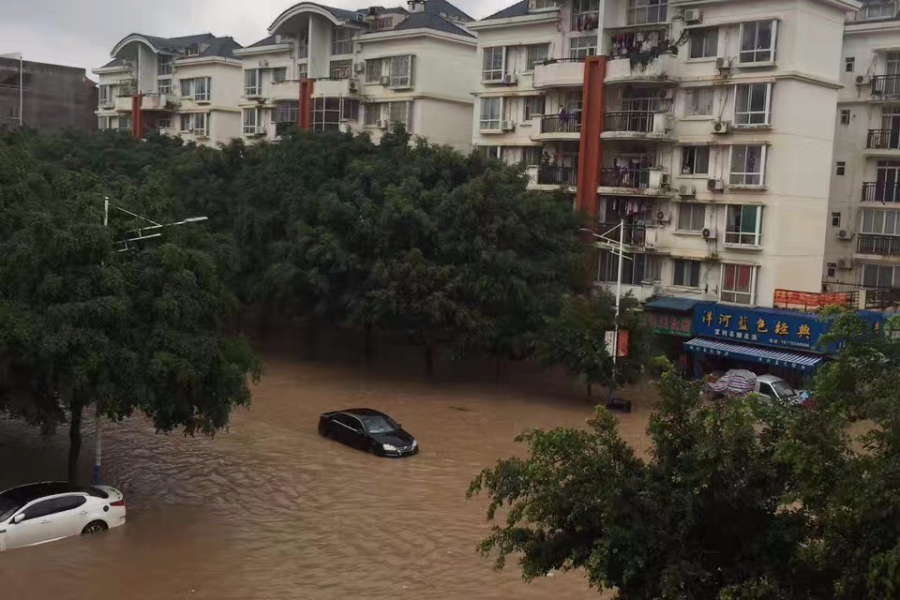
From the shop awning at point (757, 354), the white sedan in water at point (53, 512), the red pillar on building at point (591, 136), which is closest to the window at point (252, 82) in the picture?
the red pillar on building at point (591, 136)

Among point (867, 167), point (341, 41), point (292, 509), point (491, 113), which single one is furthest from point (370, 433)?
point (341, 41)

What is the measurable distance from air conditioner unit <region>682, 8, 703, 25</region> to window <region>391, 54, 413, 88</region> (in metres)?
14.6

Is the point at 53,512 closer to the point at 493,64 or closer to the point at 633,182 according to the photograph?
the point at 633,182

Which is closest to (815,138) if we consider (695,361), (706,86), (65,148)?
(706,86)

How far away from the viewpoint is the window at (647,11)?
35.3 metres

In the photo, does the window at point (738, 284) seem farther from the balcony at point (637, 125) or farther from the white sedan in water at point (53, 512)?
the white sedan in water at point (53, 512)

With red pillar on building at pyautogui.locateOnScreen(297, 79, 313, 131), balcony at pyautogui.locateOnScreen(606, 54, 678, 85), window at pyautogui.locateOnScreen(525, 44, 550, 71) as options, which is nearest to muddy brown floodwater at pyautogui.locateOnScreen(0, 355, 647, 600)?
balcony at pyautogui.locateOnScreen(606, 54, 678, 85)

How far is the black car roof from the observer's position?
1748 cm

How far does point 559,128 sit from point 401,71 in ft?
34.7

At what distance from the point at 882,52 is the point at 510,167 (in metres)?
14.9

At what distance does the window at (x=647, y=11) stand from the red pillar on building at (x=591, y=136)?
215 centimetres

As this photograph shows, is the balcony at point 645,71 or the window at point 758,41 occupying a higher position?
the window at point 758,41

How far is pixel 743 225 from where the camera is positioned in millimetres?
33250

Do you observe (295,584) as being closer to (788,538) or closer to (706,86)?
(788,538)
